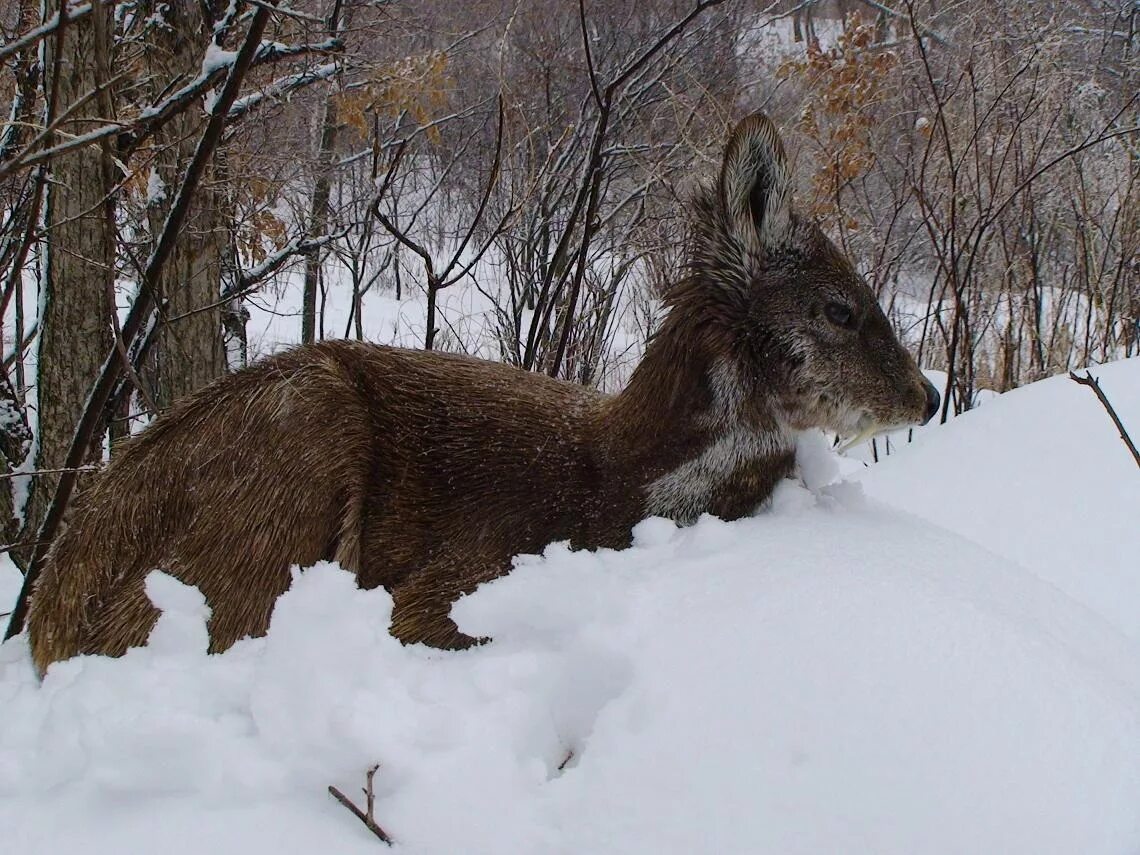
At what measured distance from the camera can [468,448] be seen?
2.87 metres

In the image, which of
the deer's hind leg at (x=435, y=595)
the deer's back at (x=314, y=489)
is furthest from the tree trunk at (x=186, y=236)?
the deer's hind leg at (x=435, y=595)

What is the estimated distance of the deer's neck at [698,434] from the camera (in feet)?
9.14

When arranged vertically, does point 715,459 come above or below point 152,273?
below

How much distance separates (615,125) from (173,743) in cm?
858

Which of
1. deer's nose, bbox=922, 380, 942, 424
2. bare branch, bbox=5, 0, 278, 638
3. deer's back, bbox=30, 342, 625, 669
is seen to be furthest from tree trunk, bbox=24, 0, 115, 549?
→ deer's nose, bbox=922, 380, 942, 424

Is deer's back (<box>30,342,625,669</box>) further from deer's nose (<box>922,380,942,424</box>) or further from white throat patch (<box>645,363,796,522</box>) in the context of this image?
deer's nose (<box>922,380,942,424</box>)

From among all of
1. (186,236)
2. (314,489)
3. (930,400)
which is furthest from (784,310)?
(186,236)

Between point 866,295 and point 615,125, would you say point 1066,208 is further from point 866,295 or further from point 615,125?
point 866,295

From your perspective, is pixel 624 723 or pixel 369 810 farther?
pixel 624 723

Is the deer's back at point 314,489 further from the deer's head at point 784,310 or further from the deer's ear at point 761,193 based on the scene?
the deer's ear at point 761,193

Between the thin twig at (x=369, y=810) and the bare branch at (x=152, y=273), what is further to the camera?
the bare branch at (x=152, y=273)

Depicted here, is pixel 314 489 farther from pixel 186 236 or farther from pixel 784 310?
pixel 186 236

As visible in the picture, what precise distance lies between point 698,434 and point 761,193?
86 cm

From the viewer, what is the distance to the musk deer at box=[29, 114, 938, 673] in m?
2.46
